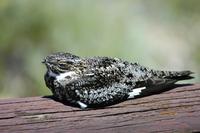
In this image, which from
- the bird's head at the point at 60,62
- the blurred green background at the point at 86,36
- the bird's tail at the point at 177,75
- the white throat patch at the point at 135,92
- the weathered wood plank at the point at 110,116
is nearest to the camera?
the weathered wood plank at the point at 110,116

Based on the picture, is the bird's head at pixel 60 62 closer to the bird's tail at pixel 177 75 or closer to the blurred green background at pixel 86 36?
the bird's tail at pixel 177 75

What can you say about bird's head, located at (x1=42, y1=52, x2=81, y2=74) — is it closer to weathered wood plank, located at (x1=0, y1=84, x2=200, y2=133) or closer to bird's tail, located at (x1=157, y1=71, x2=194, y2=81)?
weathered wood plank, located at (x1=0, y1=84, x2=200, y2=133)

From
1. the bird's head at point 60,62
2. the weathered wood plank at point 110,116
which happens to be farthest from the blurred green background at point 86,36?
the weathered wood plank at point 110,116

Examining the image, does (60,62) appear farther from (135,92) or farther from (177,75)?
(177,75)

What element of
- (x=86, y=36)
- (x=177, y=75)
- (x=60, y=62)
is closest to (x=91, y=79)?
(x=60, y=62)

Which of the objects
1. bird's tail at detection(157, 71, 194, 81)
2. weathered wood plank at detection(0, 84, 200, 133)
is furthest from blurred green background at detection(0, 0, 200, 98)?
weathered wood plank at detection(0, 84, 200, 133)

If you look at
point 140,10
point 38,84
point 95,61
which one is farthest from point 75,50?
point 95,61
